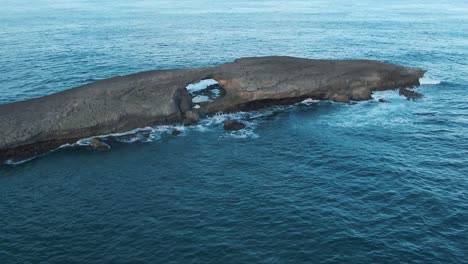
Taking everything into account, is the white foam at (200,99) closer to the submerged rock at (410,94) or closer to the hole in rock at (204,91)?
the hole in rock at (204,91)

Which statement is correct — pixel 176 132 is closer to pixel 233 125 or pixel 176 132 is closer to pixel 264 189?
pixel 233 125

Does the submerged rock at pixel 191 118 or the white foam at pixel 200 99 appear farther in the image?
the white foam at pixel 200 99

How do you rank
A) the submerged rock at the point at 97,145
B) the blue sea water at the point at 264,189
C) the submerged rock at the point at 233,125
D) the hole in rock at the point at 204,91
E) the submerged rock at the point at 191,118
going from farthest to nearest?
the hole in rock at the point at 204,91 < the submerged rock at the point at 191,118 < the submerged rock at the point at 233,125 < the submerged rock at the point at 97,145 < the blue sea water at the point at 264,189

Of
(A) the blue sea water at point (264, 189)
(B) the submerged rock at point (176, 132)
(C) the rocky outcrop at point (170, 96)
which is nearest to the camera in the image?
(A) the blue sea water at point (264, 189)

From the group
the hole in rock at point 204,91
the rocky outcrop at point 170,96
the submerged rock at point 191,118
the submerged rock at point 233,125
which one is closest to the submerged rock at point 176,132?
the submerged rock at point 191,118

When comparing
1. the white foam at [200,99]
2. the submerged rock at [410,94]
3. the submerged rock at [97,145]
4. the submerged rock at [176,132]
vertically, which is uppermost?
the submerged rock at [410,94]

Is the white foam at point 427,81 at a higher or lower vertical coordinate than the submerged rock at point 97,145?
higher

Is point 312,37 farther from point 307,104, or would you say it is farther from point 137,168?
point 137,168

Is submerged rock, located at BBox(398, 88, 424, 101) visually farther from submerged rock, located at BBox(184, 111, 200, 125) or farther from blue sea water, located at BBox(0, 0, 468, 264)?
submerged rock, located at BBox(184, 111, 200, 125)

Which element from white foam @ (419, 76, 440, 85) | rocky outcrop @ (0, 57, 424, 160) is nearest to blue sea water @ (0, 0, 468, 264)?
white foam @ (419, 76, 440, 85)
